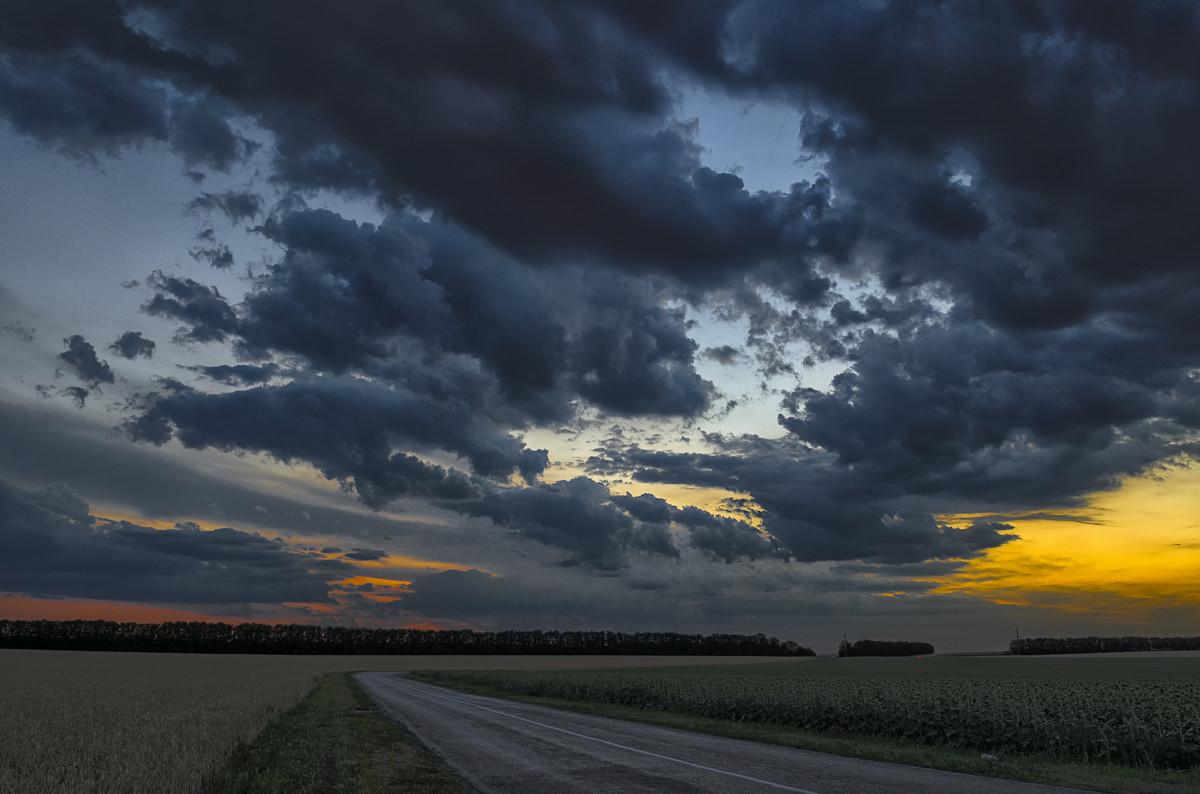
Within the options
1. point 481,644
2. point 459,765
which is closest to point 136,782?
point 459,765

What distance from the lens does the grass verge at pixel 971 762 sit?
15359 millimetres

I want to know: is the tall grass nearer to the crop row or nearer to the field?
the field

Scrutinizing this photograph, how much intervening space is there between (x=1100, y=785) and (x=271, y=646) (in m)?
204

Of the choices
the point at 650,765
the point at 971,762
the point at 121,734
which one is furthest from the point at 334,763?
the point at 971,762

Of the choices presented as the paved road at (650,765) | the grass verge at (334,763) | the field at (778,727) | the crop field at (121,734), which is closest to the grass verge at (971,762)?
the field at (778,727)

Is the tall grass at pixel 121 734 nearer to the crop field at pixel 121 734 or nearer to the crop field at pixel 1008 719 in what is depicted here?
the crop field at pixel 121 734

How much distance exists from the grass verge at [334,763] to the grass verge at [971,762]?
11.1m

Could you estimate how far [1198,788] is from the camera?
15.1 meters

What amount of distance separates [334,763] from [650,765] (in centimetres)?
796

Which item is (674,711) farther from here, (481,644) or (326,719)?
(481,644)

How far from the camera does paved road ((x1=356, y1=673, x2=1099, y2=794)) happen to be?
14.3 metres

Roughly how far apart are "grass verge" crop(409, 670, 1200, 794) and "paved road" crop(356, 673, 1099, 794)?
1.03 meters

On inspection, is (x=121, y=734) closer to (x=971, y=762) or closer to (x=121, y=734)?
(x=121, y=734)

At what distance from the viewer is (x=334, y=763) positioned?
18.4m
